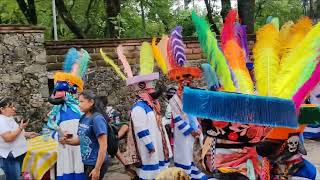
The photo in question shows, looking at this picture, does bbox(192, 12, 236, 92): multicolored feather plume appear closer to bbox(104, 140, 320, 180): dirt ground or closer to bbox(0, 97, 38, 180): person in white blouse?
bbox(0, 97, 38, 180): person in white blouse

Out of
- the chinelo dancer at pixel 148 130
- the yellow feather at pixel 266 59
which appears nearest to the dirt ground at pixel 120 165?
the chinelo dancer at pixel 148 130

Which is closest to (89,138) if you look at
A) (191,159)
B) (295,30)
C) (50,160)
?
(50,160)

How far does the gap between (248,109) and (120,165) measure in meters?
5.44

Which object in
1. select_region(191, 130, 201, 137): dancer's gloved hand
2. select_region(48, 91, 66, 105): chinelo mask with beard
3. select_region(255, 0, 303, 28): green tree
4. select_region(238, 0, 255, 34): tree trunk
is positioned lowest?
select_region(191, 130, 201, 137): dancer's gloved hand

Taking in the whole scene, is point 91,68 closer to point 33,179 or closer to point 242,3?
point 33,179

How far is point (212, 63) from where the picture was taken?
410cm

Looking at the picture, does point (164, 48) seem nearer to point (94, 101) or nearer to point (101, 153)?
point (94, 101)

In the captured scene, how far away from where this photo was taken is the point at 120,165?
8922 millimetres

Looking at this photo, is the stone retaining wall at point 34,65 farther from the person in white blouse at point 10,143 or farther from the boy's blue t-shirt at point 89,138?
the boy's blue t-shirt at point 89,138

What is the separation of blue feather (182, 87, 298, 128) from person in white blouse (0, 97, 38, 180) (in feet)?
10.3

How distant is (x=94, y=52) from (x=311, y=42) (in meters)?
5.86

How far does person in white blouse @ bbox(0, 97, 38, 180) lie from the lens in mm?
6203

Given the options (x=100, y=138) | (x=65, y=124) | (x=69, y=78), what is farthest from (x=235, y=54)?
(x=69, y=78)

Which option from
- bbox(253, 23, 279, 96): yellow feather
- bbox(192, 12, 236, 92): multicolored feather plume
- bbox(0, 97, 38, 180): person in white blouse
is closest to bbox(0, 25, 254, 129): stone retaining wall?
bbox(0, 97, 38, 180): person in white blouse
